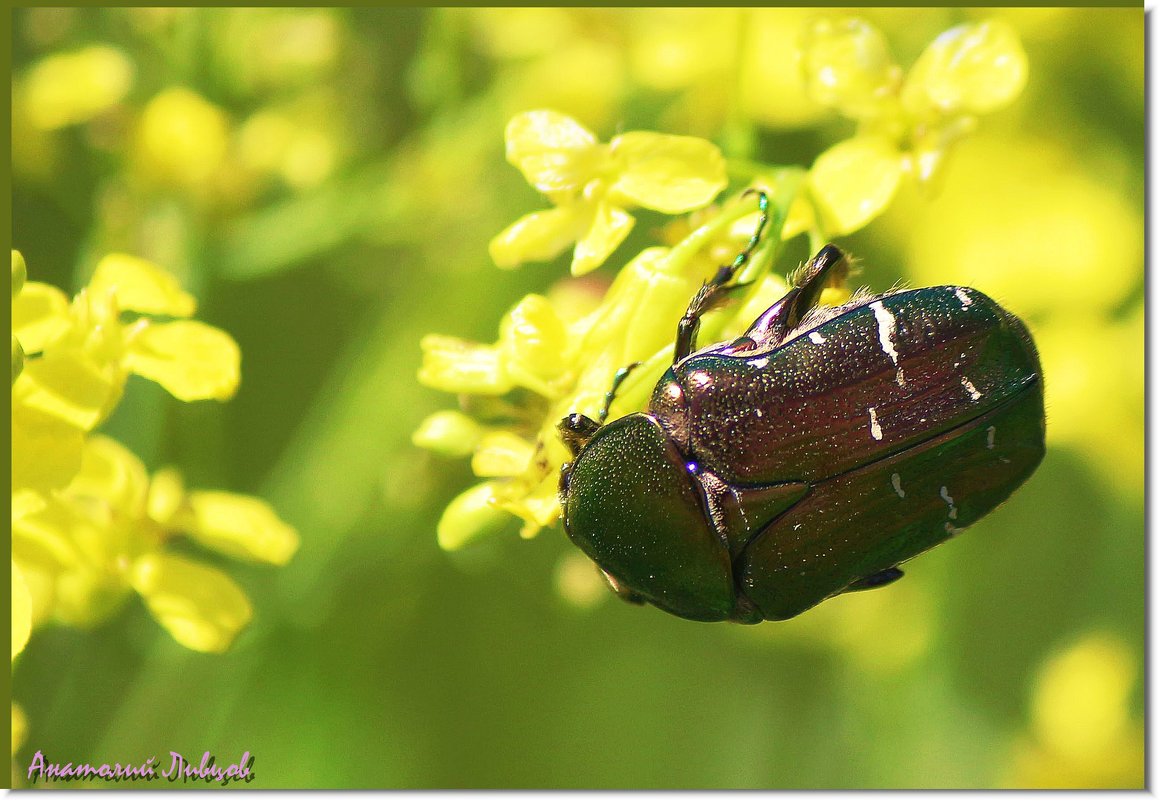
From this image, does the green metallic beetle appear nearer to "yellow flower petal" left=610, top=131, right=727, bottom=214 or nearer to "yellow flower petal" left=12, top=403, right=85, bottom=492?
"yellow flower petal" left=610, top=131, right=727, bottom=214

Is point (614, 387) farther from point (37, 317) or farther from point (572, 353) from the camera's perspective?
point (37, 317)

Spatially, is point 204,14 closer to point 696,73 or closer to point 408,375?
point 408,375

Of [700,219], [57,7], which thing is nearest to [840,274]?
Result: [700,219]

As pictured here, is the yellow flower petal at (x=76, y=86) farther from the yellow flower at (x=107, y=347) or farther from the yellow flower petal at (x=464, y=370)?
the yellow flower petal at (x=464, y=370)

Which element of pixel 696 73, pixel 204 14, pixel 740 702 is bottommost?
pixel 740 702

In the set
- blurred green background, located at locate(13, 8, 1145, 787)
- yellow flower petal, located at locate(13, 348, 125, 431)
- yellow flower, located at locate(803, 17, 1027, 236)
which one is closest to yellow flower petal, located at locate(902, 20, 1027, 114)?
yellow flower, located at locate(803, 17, 1027, 236)

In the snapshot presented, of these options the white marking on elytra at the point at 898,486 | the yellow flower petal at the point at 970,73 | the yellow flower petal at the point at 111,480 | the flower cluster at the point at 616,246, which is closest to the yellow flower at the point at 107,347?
the yellow flower petal at the point at 111,480
